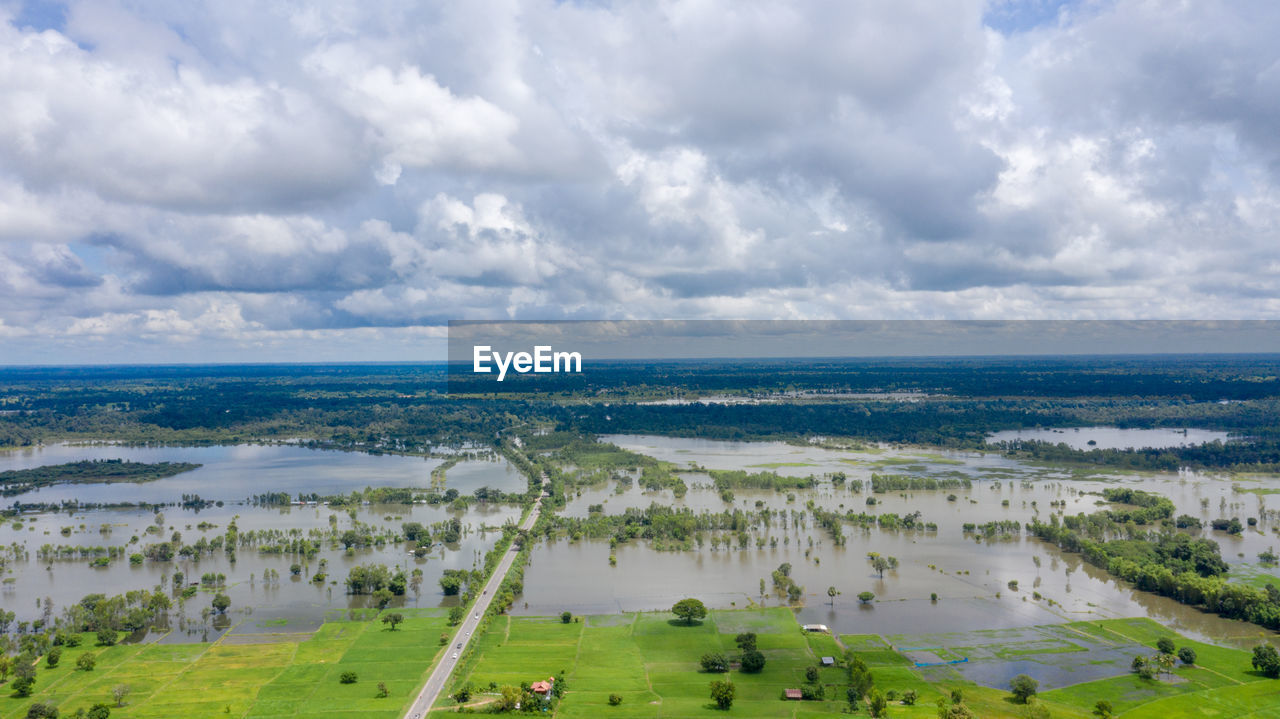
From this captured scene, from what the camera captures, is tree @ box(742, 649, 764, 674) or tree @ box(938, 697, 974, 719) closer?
tree @ box(938, 697, 974, 719)

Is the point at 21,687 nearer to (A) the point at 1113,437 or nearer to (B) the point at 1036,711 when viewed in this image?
(B) the point at 1036,711

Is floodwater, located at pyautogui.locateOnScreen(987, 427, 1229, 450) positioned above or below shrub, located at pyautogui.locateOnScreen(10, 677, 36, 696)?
above

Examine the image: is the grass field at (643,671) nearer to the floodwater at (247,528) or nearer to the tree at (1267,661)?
the tree at (1267,661)

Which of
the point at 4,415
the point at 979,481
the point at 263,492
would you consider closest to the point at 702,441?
the point at 979,481

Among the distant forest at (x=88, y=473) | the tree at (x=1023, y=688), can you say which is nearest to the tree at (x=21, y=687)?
the tree at (x=1023, y=688)

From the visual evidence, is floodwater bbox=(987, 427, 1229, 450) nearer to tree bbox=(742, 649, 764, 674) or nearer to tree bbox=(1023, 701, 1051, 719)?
tree bbox=(1023, 701, 1051, 719)

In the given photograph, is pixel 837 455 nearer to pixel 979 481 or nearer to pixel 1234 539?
pixel 979 481

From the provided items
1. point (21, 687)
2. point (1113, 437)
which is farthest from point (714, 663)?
point (1113, 437)

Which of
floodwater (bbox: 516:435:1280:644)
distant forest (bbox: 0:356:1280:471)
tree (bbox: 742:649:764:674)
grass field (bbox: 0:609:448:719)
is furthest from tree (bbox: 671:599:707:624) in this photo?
distant forest (bbox: 0:356:1280:471)
